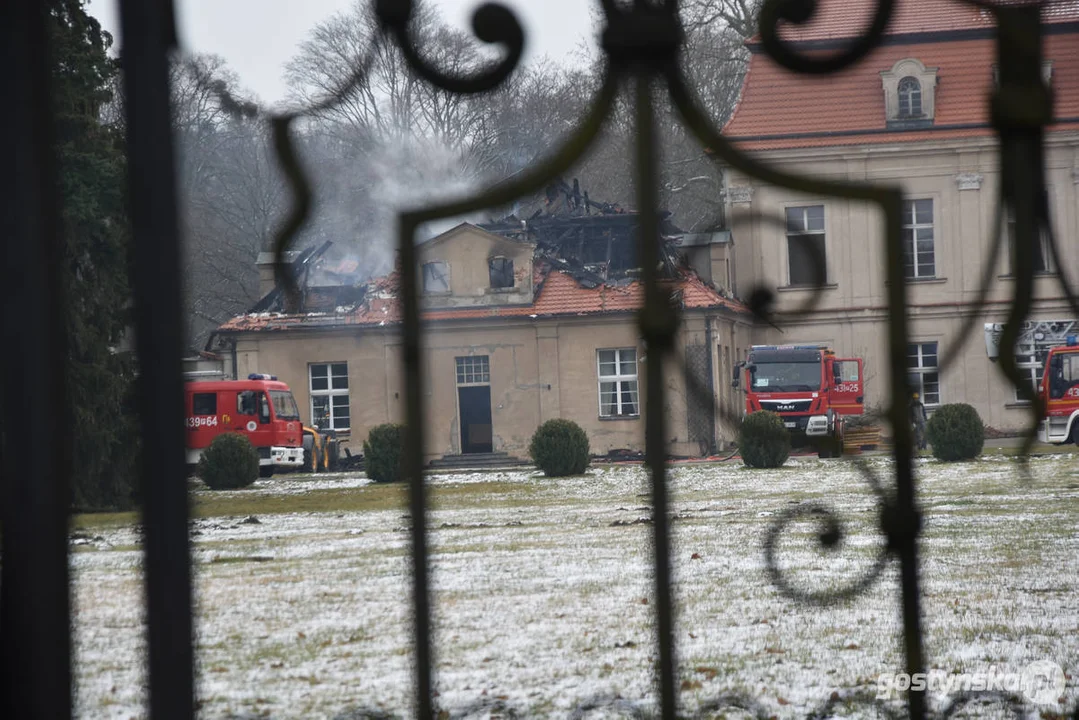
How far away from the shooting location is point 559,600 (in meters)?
5.57

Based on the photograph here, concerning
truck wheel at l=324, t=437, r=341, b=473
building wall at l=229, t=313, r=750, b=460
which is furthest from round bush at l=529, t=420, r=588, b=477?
truck wheel at l=324, t=437, r=341, b=473

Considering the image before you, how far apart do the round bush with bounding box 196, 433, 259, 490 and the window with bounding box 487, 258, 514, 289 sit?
5.19 meters

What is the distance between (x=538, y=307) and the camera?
20266 millimetres

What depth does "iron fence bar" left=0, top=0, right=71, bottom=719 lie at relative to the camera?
92 cm

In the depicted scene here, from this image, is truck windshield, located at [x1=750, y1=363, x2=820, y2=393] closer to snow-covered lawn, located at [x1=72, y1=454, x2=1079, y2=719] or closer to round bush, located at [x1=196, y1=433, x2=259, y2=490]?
round bush, located at [x1=196, y1=433, x2=259, y2=490]

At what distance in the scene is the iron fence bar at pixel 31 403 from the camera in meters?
0.92

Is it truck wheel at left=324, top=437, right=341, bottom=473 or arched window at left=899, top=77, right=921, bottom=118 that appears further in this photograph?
truck wheel at left=324, top=437, right=341, bottom=473

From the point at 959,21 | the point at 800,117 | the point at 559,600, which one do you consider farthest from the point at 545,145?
the point at 800,117

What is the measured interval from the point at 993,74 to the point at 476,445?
19.8 meters

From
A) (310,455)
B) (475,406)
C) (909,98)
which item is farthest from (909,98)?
(310,455)

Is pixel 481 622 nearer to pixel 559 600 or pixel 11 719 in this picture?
A: pixel 559 600

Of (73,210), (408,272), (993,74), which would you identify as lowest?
(408,272)

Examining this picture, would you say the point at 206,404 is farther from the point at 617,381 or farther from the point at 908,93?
the point at 908,93

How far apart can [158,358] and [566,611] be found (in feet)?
14.6
